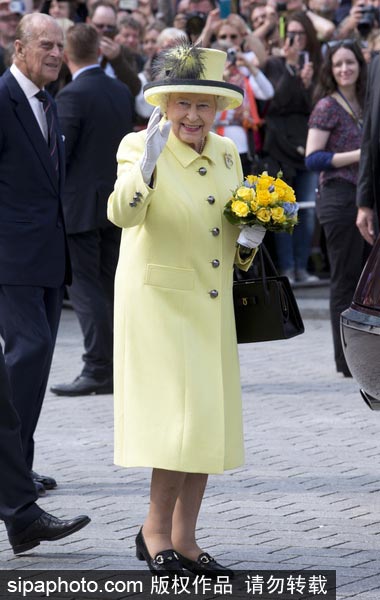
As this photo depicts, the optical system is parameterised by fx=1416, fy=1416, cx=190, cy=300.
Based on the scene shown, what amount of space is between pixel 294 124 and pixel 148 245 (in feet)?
28.2

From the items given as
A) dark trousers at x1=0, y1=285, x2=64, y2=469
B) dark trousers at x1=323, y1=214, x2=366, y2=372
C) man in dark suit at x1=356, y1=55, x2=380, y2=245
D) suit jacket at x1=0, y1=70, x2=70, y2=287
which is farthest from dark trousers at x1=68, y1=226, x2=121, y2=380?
dark trousers at x1=0, y1=285, x2=64, y2=469

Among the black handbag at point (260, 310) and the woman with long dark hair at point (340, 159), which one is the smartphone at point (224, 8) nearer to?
the woman with long dark hair at point (340, 159)

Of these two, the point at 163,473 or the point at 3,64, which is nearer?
the point at 163,473

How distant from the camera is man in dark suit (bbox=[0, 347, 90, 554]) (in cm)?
521

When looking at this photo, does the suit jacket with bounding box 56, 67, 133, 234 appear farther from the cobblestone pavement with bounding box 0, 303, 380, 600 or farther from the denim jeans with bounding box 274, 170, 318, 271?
the denim jeans with bounding box 274, 170, 318, 271

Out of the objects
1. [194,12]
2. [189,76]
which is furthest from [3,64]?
[189,76]

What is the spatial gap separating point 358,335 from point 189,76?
1.14 metres

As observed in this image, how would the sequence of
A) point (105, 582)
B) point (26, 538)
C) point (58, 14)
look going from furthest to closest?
1. point (58, 14)
2. point (26, 538)
3. point (105, 582)

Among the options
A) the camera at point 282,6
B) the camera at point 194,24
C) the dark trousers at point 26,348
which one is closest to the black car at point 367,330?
the dark trousers at point 26,348

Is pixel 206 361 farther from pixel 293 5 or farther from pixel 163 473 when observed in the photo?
pixel 293 5

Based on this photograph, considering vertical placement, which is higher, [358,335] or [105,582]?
[358,335]

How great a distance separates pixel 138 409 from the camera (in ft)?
16.4

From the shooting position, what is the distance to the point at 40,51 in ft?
21.1

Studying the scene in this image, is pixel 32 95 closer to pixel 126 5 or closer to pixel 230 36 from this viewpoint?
pixel 230 36
